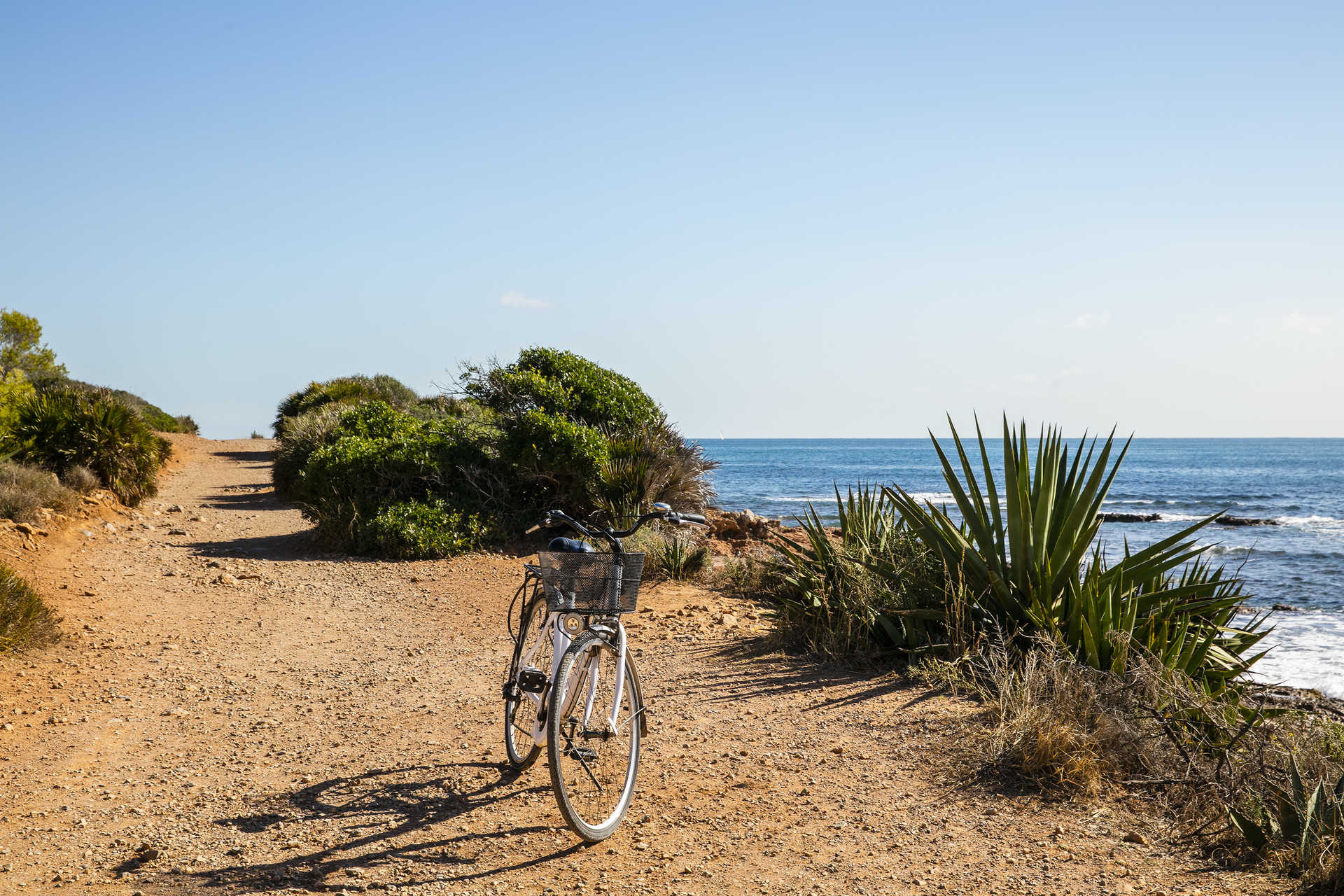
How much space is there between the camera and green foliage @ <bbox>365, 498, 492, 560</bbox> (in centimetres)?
1130

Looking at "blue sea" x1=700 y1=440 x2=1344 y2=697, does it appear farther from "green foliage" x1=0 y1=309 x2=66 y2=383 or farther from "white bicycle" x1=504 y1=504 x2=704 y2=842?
"green foliage" x1=0 y1=309 x2=66 y2=383

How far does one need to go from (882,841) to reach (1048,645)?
215 cm

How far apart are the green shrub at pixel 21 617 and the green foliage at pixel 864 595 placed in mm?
5615

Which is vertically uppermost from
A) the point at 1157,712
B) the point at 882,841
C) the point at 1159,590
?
the point at 1159,590

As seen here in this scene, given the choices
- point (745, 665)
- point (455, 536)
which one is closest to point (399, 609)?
point (455, 536)

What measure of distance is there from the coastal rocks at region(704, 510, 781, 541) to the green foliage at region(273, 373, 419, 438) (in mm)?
14730

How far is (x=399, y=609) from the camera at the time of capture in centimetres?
901

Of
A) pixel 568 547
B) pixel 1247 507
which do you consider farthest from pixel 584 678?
pixel 1247 507

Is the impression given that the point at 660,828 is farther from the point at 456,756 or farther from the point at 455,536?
the point at 455,536

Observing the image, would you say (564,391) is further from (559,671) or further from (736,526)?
(559,671)

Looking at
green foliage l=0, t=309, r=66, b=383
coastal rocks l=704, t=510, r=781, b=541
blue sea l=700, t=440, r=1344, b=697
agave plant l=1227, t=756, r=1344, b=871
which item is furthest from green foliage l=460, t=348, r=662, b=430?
green foliage l=0, t=309, r=66, b=383

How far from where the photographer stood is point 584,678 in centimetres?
389

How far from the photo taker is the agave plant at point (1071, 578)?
219 inches

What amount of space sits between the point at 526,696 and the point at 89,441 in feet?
41.2
